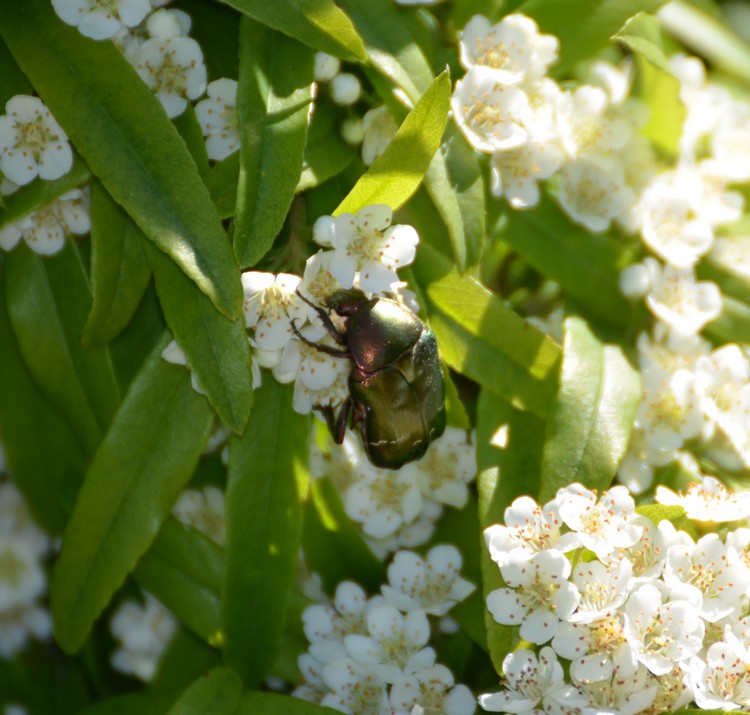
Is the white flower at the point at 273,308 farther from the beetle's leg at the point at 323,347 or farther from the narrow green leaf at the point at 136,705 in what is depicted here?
the narrow green leaf at the point at 136,705

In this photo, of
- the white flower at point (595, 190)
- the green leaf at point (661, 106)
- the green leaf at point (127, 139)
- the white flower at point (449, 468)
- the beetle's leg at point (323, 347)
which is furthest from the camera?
the green leaf at point (661, 106)

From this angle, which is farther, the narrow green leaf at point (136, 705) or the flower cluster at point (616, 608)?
the narrow green leaf at point (136, 705)

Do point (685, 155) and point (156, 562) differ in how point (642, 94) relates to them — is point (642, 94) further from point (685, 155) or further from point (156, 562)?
point (156, 562)

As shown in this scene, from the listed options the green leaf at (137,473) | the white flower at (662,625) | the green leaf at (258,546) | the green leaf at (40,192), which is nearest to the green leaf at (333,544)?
the green leaf at (258,546)

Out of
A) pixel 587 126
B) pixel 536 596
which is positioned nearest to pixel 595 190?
pixel 587 126

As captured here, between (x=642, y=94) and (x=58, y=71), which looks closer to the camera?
(x=58, y=71)

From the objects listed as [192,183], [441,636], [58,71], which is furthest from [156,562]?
[58,71]
